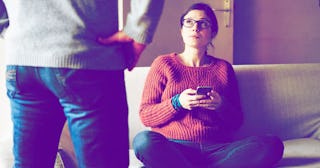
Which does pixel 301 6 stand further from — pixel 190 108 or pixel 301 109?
pixel 190 108

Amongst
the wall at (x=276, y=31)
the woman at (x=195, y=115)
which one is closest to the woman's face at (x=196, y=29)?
the woman at (x=195, y=115)

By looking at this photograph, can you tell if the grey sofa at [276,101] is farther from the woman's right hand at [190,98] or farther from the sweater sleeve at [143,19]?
the sweater sleeve at [143,19]

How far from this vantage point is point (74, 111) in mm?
778

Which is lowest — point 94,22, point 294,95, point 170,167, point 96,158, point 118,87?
point 170,167

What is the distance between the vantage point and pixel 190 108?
1722 mm

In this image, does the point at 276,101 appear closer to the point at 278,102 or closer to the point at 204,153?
the point at 278,102

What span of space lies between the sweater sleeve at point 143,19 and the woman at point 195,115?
87 centimetres

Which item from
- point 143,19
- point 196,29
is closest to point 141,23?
point 143,19

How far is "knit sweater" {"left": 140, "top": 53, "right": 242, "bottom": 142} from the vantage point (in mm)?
1770

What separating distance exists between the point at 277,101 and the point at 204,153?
62 centimetres

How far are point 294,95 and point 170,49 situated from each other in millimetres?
1031

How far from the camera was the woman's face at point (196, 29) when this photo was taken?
1.91 meters

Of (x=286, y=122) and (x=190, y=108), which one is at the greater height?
(x=190, y=108)

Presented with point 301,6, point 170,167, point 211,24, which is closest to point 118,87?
point 170,167
